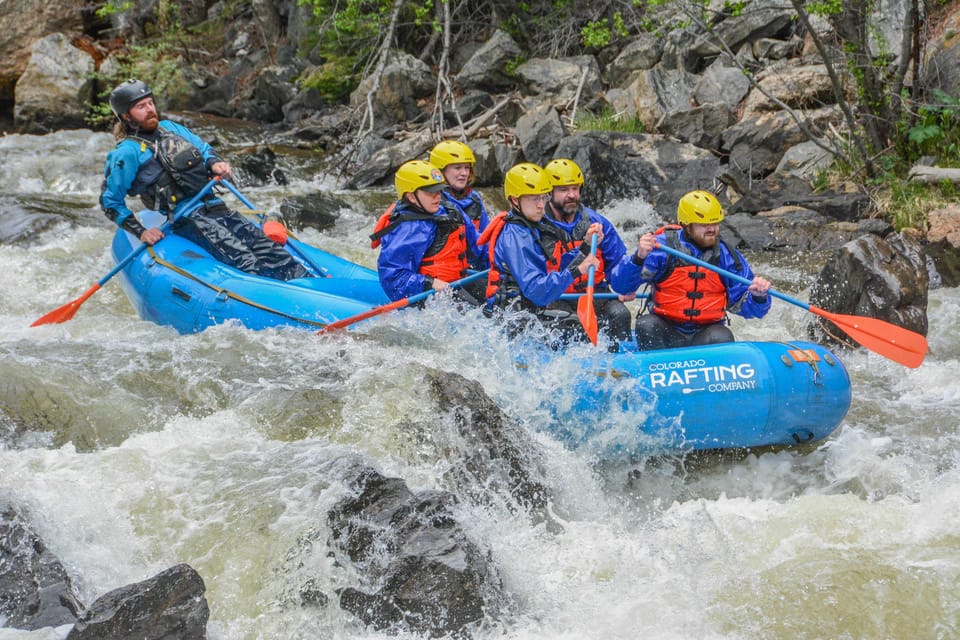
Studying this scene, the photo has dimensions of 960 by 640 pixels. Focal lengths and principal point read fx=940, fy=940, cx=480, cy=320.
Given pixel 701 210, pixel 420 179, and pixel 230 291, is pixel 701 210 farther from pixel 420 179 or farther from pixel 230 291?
pixel 230 291

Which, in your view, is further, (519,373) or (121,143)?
(121,143)

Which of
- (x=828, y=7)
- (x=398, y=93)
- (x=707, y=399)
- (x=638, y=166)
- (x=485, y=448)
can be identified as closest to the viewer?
(x=485, y=448)

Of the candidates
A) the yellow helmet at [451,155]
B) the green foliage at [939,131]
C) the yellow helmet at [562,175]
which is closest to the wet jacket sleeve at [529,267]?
the yellow helmet at [562,175]

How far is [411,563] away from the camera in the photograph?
11.5ft

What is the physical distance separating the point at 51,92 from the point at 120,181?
9902 mm

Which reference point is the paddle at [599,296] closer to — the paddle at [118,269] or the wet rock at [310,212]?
the paddle at [118,269]

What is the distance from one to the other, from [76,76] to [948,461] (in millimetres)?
14553

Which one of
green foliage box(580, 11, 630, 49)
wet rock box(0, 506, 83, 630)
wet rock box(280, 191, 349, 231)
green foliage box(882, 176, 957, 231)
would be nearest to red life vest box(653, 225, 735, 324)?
wet rock box(0, 506, 83, 630)

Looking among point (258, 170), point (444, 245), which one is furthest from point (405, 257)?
point (258, 170)

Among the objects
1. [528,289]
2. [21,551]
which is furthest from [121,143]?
[21,551]

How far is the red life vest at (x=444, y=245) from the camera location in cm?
564

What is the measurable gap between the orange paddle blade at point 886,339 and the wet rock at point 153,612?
3.43 metres

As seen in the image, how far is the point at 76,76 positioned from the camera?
1529cm

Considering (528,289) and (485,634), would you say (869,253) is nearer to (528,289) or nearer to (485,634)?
(528,289)
